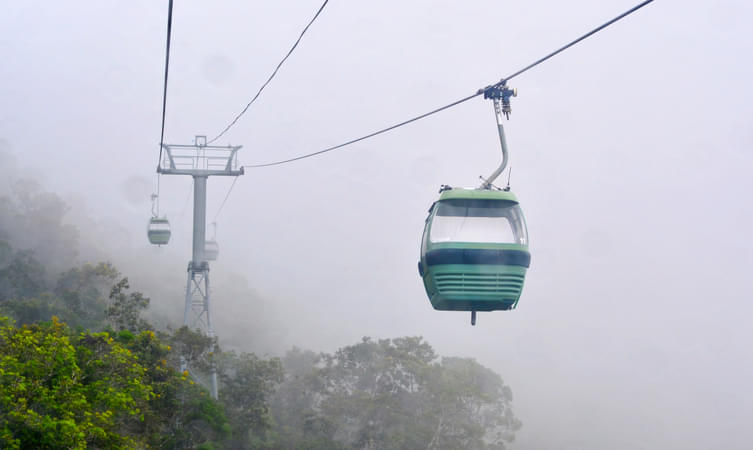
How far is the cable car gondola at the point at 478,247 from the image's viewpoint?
8.81 meters

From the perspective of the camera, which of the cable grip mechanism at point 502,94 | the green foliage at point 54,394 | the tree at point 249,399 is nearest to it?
the cable grip mechanism at point 502,94

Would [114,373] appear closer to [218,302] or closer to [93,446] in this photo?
[93,446]

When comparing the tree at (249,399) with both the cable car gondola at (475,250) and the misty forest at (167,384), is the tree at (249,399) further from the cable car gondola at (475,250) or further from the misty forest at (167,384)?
the cable car gondola at (475,250)

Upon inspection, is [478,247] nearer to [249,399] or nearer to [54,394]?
[54,394]

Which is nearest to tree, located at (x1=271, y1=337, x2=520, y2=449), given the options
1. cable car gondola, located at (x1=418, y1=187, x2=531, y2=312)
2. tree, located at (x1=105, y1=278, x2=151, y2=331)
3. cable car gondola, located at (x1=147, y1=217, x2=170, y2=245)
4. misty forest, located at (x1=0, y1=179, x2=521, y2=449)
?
misty forest, located at (x1=0, y1=179, x2=521, y2=449)

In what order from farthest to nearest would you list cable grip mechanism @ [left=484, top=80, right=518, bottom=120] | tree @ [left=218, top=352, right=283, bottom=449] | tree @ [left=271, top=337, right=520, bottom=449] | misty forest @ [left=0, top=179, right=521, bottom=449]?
tree @ [left=271, top=337, right=520, bottom=449]
tree @ [left=218, top=352, right=283, bottom=449]
misty forest @ [left=0, top=179, right=521, bottom=449]
cable grip mechanism @ [left=484, top=80, right=518, bottom=120]

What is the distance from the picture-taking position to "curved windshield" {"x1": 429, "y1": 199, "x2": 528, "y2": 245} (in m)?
8.98

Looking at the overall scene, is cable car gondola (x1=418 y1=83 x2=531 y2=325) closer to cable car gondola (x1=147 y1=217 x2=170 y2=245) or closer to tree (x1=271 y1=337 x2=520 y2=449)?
cable car gondola (x1=147 y1=217 x2=170 y2=245)

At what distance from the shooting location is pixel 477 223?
356 inches

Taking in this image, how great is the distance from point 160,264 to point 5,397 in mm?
78633

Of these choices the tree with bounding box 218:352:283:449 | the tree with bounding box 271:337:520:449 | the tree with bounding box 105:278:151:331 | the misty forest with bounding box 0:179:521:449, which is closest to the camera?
the misty forest with bounding box 0:179:521:449

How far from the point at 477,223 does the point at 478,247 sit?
0.30 m

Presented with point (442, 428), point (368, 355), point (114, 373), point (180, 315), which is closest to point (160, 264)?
point (180, 315)

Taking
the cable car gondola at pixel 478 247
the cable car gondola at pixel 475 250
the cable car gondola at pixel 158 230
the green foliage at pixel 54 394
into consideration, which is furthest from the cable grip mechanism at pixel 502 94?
the cable car gondola at pixel 158 230
